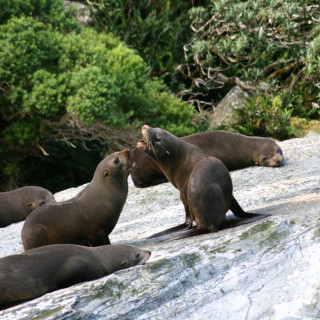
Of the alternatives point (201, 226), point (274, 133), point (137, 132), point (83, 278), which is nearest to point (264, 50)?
point (274, 133)

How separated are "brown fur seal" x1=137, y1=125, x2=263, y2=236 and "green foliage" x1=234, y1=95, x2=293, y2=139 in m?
8.71

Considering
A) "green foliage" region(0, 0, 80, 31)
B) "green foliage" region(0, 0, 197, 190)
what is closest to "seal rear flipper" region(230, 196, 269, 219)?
"green foliage" region(0, 0, 197, 190)

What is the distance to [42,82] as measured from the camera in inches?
564

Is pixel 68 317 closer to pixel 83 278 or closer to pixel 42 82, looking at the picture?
pixel 83 278

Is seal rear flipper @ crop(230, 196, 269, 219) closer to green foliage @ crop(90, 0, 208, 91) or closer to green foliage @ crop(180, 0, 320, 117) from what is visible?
green foliage @ crop(180, 0, 320, 117)

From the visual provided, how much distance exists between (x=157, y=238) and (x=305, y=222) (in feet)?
5.37

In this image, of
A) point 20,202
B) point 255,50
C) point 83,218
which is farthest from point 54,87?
point 83,218

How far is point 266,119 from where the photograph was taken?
15750 millimetres

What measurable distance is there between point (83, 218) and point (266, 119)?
31.3 ft

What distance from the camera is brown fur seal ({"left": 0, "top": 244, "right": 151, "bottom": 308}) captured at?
524 centimetres

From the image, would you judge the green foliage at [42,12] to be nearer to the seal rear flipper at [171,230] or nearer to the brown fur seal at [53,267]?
the seal rear flipper at [171,230]

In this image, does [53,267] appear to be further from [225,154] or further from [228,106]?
[228,106]

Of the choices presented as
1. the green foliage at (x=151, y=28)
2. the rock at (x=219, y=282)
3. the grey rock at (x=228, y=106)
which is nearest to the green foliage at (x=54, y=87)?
the grey rock at (x=228, y=106)

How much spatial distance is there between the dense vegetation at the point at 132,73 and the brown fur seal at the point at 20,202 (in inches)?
119
